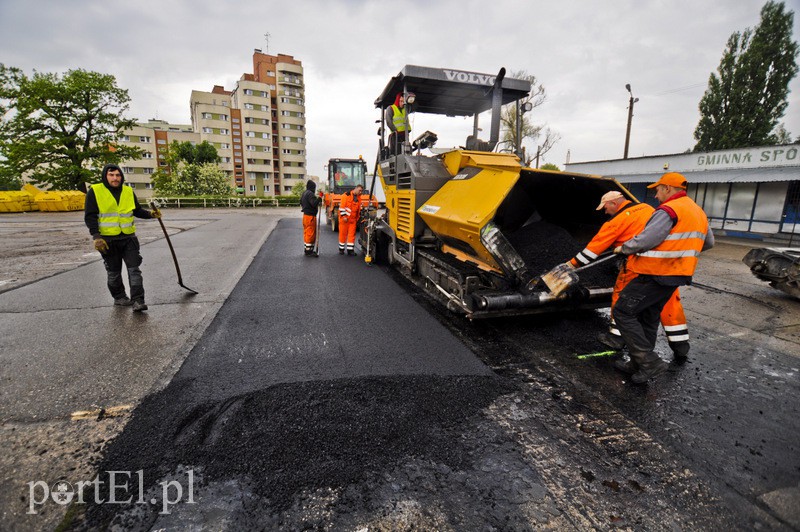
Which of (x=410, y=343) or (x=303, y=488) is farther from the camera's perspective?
(x=410, y=343)

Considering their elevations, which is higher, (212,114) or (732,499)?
(212,114)

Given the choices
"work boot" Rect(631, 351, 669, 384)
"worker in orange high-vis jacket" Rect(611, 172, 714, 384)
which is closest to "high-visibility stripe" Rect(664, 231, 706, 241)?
"worker in orange high-vis jacket" Rect(611, 172, 714, 384)

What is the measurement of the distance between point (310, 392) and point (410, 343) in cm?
117

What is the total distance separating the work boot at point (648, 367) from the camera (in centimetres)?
284

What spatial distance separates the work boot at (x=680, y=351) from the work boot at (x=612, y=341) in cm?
39

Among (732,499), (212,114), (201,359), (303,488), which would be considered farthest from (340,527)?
(212,114)

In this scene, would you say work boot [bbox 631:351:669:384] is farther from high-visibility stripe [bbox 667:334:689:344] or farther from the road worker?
the road worker

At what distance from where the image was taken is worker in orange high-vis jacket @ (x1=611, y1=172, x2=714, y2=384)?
272cm

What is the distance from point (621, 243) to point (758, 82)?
1219 inches

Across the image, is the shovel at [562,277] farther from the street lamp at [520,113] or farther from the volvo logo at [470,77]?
the volvo logo at [470,77]

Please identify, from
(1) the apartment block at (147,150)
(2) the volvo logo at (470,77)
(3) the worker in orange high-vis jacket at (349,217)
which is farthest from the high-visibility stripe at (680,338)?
(1) the apartment block at (147,150)

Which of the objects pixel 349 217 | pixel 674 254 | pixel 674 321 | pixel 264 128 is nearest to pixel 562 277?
pixel 674 254

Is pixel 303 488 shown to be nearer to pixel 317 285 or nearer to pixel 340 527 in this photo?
pixel 340 527

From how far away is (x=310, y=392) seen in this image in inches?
103
